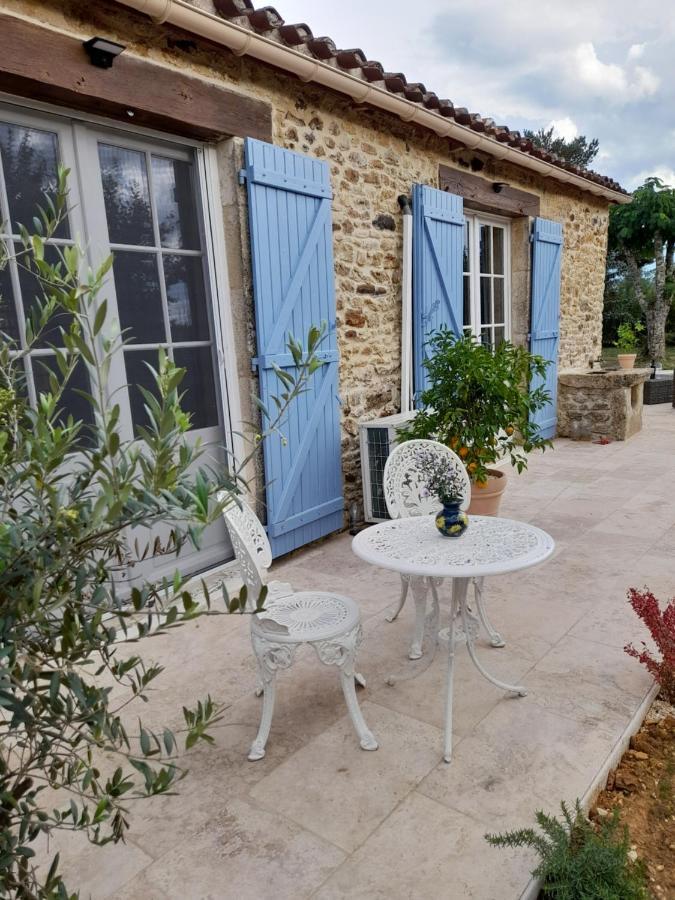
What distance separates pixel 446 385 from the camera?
12.7ft

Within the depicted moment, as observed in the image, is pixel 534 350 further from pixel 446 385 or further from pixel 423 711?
pixel 423 711

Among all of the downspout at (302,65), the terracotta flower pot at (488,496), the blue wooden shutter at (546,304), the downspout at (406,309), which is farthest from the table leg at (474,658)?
the blue wooden shutter at (546,304)

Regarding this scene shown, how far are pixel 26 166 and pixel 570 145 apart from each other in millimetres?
25137

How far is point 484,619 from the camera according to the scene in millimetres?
2525

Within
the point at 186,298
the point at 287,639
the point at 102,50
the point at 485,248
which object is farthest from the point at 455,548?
the point at 485,248

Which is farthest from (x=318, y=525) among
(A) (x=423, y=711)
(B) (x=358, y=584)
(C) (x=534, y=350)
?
(C) (x=534, y=350)

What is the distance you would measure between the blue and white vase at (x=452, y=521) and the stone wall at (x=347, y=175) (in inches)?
63.3

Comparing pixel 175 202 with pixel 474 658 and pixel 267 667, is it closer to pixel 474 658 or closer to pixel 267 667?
pixel 267 667

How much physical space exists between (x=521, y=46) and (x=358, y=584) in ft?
33.2

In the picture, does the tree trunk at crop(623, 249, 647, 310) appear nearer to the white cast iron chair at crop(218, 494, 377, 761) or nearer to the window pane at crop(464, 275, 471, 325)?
the window pane at crop(464, 275, 471, 325)

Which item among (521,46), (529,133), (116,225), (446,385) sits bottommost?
(446,385)

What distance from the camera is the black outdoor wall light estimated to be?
8.31 ft

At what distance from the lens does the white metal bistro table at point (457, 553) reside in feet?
6.61

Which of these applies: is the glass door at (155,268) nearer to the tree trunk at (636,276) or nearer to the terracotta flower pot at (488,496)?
the terracotta flower pot at (488,496)
